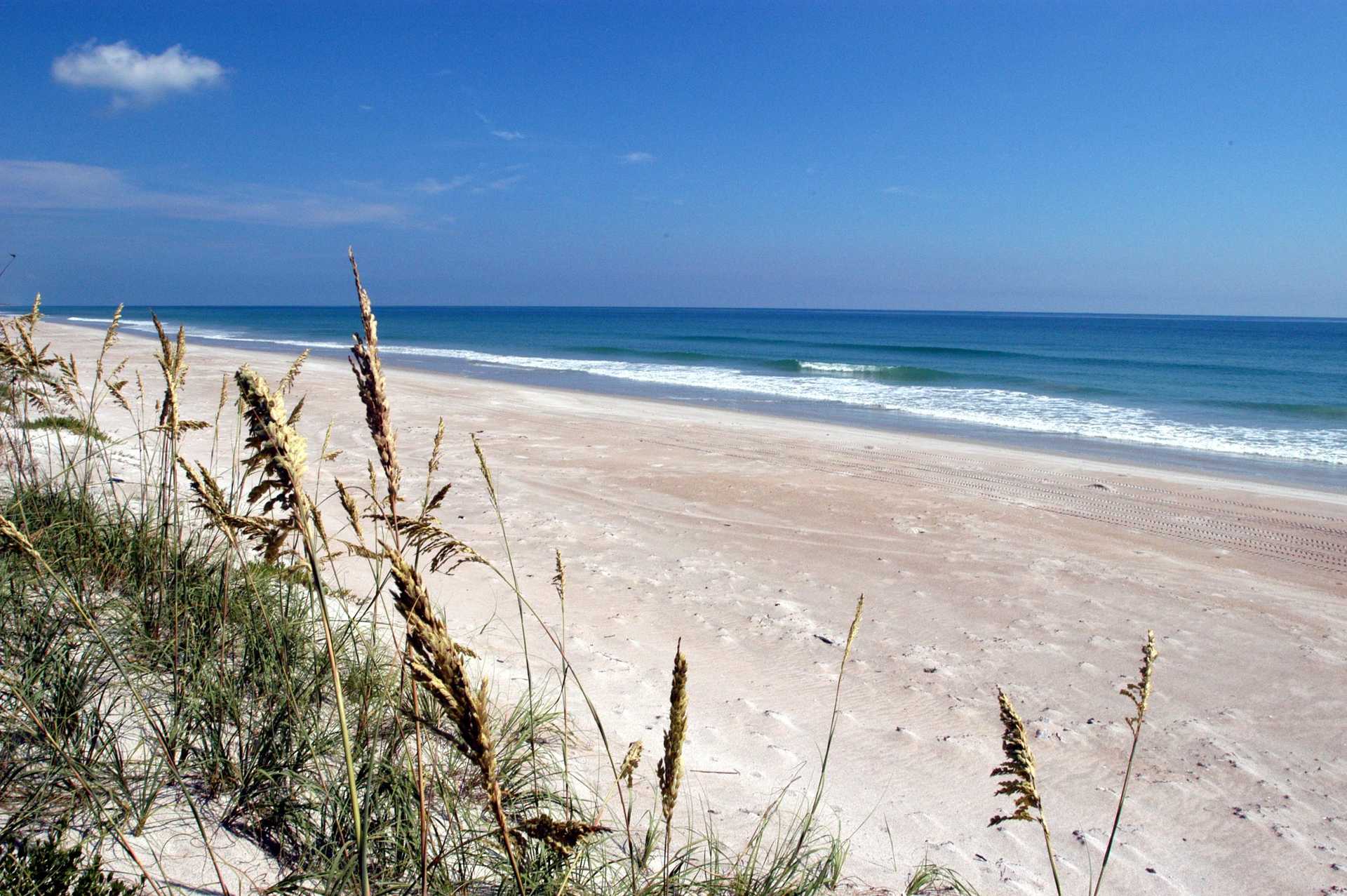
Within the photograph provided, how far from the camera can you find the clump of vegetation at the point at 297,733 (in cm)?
145

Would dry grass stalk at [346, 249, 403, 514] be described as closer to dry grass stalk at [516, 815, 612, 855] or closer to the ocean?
dry grass stalk at [516, 815, 612, 855]

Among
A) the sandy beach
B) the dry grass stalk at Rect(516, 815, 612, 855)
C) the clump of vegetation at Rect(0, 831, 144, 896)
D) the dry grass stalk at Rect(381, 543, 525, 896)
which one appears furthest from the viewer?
the sandy beach

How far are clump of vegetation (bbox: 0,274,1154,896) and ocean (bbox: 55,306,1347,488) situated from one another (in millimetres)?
14359

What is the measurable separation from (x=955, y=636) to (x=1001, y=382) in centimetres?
2677

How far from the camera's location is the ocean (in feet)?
55.6

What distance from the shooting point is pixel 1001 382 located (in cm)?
3042

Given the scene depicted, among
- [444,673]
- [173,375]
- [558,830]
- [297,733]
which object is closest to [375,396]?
[444,673]

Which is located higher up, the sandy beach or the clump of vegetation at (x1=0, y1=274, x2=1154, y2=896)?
the clump of vegetation at (x1=0, y1=274, x2=1154, y2=896)

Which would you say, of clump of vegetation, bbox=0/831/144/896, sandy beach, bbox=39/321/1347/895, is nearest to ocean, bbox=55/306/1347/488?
sandy beach, bbox=39/321/1347/895

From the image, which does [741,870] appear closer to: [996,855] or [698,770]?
[698,770]

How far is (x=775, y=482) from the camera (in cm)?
1084

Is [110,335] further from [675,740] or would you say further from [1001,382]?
[1001,382]

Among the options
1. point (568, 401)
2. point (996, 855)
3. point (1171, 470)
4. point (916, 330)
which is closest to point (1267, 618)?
point (996, 855)

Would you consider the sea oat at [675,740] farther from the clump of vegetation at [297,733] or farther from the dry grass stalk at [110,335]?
the dry grass stalk at [110,335]
